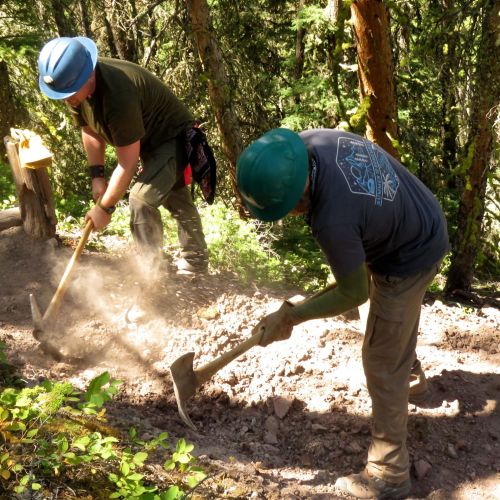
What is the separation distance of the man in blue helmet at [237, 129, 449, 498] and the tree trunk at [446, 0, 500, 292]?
3106 mm

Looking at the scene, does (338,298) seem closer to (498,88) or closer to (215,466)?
(215,466)

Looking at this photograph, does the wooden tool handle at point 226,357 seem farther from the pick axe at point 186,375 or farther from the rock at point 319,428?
the rock at point 319,428

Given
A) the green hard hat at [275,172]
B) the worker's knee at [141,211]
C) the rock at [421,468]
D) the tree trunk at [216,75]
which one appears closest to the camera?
the green hard hat at [275,172]

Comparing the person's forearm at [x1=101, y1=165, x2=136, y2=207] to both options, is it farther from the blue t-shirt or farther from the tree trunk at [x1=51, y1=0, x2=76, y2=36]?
the tree trunk at [x1=51, y1=0, x2=76, y2=36]

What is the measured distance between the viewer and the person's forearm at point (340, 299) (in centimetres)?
259

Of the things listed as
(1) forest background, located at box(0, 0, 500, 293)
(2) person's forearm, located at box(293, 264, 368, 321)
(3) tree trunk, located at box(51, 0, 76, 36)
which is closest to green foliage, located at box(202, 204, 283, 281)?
(1) forest background, located at box(0, 0, 500, 293)

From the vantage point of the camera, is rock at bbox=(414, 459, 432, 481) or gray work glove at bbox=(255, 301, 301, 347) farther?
rock at bbox=(414, 459, 432, 481)

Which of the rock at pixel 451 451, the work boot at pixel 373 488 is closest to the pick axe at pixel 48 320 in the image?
the work boot at pixel 373 488

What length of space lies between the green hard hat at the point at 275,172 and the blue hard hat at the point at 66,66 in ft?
6.14

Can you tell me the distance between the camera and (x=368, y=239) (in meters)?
2.76

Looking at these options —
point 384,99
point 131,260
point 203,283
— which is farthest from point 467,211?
point 131,260

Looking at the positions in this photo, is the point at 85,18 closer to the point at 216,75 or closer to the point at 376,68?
the point at 216,75

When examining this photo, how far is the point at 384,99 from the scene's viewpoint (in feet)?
15.5

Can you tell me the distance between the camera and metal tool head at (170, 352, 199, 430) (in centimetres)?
354
